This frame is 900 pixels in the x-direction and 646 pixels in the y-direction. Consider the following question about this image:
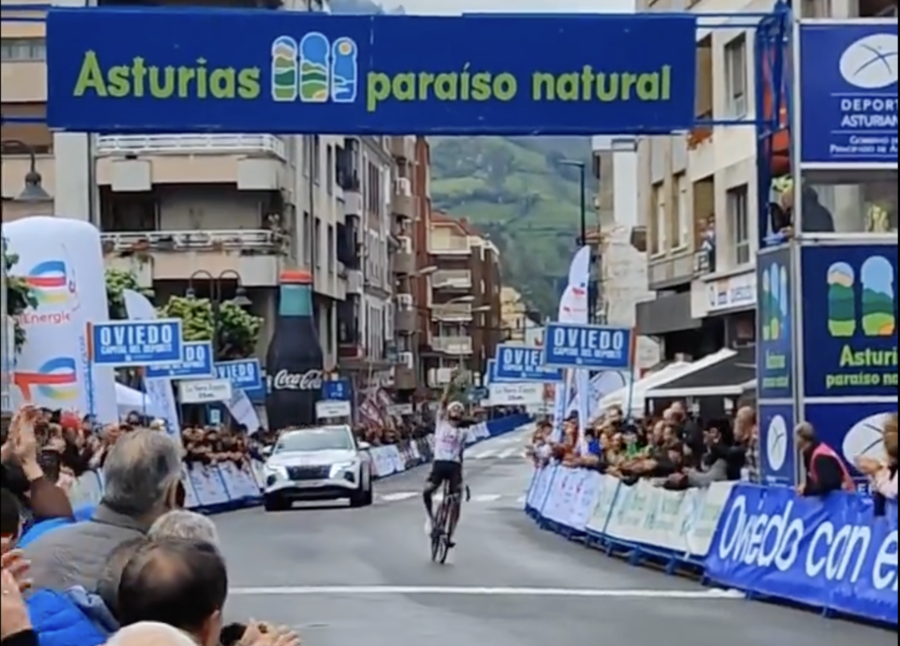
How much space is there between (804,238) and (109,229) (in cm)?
4945

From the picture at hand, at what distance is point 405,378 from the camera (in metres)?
90.1

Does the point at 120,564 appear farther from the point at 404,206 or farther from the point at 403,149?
the point at 403,149

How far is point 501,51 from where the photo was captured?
19.4 m

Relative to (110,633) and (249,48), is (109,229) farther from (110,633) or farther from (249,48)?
(110,633)

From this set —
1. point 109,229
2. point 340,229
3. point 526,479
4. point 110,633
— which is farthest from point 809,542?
point 340,229

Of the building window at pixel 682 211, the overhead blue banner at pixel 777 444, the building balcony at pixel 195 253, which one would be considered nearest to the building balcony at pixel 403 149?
the building balcony at pixel 195 253

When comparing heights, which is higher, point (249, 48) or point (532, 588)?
point (249, 48)

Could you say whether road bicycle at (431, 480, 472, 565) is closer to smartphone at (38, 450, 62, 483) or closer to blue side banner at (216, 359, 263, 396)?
smartphone at (38, 450, 62, 483)

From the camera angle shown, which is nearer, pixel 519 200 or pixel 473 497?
pixel 473 497

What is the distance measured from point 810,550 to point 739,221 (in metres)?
23.5

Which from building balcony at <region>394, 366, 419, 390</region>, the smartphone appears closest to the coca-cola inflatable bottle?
building balcony at <region>394, 366, 419, 390</region>

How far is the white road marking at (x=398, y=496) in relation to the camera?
1672 inches

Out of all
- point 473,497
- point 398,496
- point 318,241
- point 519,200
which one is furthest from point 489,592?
point 519,200

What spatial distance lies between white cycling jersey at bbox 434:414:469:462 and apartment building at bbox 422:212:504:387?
90.0 feet
